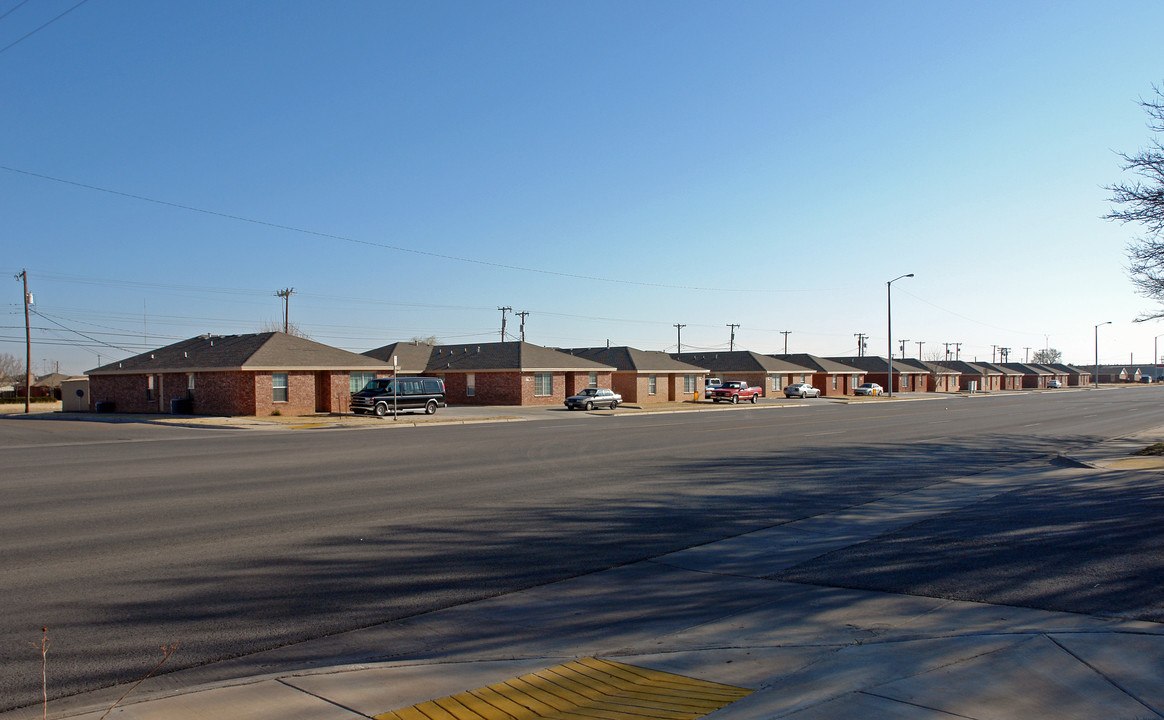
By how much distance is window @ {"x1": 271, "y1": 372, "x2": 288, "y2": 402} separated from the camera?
4188 centimetres

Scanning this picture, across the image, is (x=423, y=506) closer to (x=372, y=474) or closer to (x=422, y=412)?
(x=372, y=474)

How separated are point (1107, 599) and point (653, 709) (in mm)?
4780

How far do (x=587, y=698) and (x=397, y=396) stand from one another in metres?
37.8

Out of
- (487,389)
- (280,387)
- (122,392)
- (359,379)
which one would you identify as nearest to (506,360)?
(487,389)

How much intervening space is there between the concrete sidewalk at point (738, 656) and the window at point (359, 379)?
143ft

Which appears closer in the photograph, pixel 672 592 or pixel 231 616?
pixel 231 616

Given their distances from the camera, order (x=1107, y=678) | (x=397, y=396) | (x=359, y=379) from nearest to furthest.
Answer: (x=1107, y=678) < (x=397, y=396) < (x=359, y=379)

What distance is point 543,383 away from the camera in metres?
57.9

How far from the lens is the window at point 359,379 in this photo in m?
49.6

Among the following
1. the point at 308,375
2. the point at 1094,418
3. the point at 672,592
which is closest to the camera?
the point at 672,592

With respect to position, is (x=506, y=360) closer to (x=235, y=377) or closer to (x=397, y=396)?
(x=397, y=396)

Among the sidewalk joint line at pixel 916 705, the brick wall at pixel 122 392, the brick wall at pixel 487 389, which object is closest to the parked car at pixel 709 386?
the brick wall at pixel 487 389

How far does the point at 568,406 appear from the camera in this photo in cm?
5134

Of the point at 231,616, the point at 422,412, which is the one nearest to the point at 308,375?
the point at 422,412
